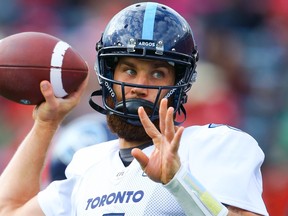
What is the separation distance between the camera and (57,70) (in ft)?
12.1

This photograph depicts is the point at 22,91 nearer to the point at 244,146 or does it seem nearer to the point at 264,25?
the point at 244,146

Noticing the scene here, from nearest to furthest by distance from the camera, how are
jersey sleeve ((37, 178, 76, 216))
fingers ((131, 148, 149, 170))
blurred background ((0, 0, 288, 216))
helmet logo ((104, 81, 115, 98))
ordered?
fingers ((131, 148, 149, 170)) < helmet logo ((104, 81, 115, 98)) < jersey sleeve ((37, 178, 76, 216)) < blurred background ((0, 0, 288, 216))

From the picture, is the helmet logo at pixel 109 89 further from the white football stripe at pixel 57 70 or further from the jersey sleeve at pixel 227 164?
the jersey sleeve at pixel 227 164

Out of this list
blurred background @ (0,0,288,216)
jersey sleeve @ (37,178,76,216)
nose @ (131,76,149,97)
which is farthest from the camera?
blurred background @ (0,0,288,216)

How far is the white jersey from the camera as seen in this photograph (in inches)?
126

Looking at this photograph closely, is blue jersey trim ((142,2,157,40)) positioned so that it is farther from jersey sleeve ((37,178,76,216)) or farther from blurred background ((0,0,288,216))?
blurred background ((0,0,288,216))

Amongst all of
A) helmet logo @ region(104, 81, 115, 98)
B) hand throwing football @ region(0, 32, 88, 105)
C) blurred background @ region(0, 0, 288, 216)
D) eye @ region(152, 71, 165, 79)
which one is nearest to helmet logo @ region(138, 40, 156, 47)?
eye @ region(152, 71, 165, 79)

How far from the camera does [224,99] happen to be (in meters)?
7.71

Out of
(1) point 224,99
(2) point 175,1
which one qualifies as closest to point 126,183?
(1) point 224,99

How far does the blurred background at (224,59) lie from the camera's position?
24.6ft

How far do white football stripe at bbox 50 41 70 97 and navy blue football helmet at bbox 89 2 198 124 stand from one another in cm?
16

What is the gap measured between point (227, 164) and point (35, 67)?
920mm

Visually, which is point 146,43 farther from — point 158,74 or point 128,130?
point 128,130

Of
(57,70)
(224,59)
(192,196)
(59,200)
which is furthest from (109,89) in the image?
(224,59)
